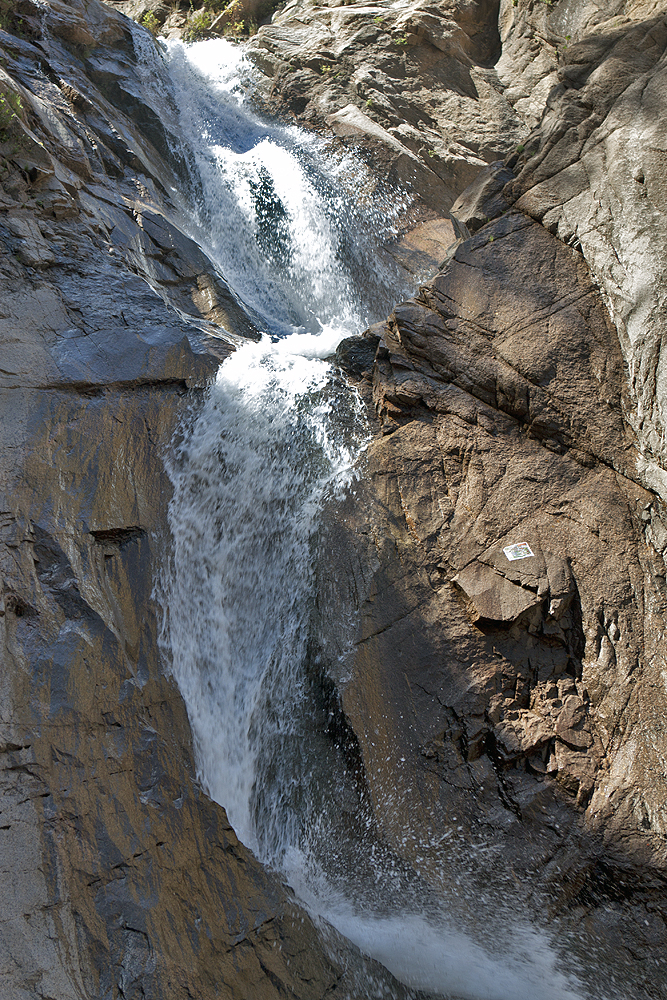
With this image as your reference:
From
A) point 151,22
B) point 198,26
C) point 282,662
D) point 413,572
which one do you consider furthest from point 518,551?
point 151,22

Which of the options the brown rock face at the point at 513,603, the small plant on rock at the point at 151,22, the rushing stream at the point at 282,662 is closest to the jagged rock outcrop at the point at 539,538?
the brown rock face at the point at 513,603

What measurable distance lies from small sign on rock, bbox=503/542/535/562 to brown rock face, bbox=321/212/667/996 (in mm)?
28

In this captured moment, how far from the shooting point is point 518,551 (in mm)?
4730

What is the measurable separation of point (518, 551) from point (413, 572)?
0.78 m

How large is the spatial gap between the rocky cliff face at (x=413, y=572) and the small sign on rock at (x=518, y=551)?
50 mm

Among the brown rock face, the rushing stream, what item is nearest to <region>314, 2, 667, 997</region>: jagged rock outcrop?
the brown rock face

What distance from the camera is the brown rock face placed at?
4.13 m

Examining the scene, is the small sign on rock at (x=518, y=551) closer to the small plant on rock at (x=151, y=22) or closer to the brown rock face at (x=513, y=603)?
the brown rock face at (x=513, y=603)

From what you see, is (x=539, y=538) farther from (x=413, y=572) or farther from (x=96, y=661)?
(x=96, y=661)

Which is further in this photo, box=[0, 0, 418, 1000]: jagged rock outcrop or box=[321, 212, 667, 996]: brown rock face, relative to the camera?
box=[321, 212, 667, 996]: brown rock face

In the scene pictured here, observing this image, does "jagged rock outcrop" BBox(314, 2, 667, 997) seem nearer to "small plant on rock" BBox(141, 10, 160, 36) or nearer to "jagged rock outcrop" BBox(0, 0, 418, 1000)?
"jagged rock outcrop" BBox(0, 0, 418, 1000)

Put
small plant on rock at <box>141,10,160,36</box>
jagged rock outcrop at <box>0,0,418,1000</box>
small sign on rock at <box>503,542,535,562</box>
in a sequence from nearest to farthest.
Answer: jagged rock outcrop at <box>0,0,418,1000</box> → small sign on rock at <box>503,542,535,562</box> → small plant on rock at <box>141,10,160,36</box>

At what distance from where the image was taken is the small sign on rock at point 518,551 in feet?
15.5

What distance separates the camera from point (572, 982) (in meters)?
3.87
